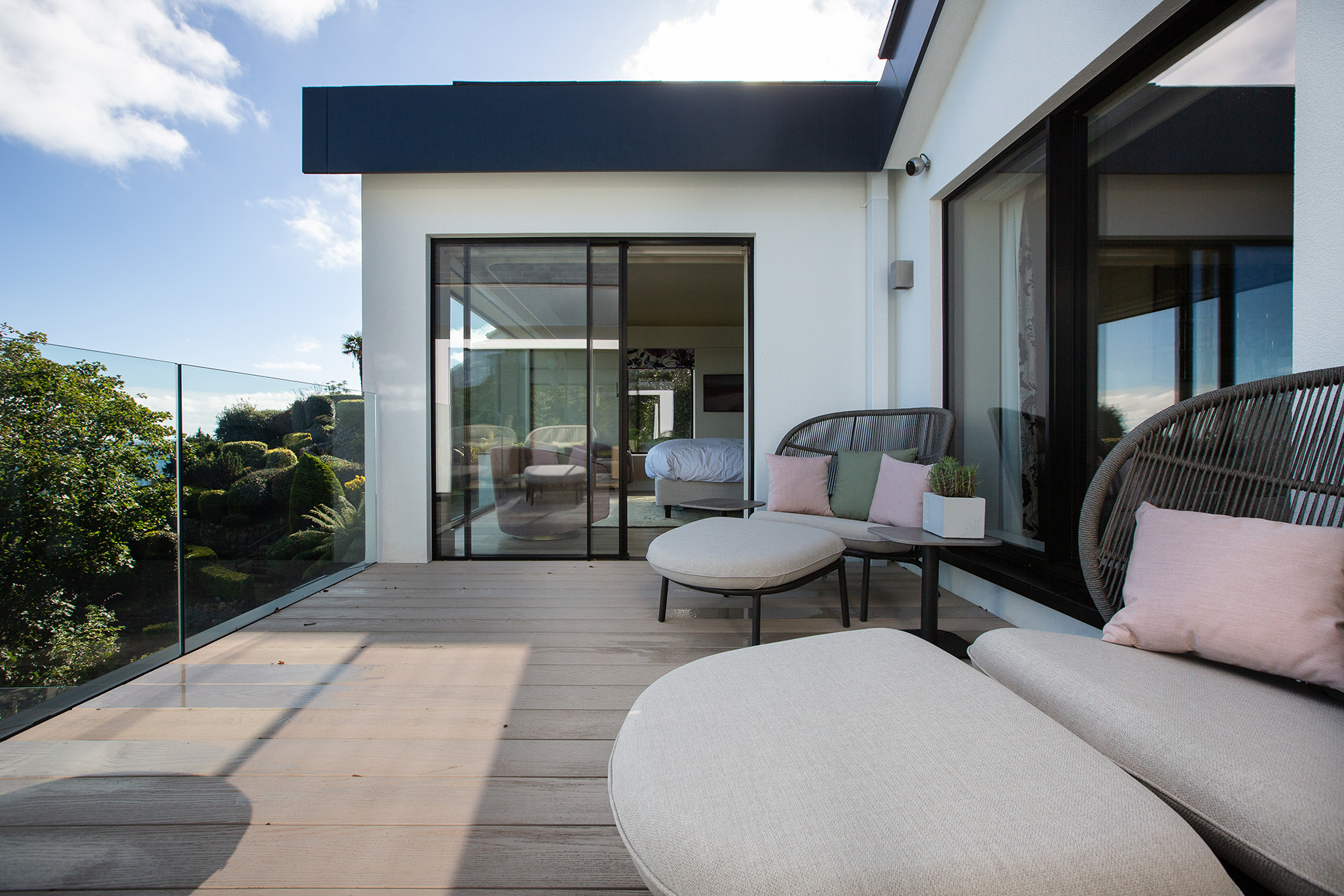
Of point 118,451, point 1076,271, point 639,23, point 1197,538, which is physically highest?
point 639,23

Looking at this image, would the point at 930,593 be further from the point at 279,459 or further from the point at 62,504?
the point at 279,459

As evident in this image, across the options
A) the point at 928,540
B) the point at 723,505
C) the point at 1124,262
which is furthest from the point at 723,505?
the point at 1124,262

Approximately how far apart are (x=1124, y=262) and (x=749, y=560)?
1.81 metres

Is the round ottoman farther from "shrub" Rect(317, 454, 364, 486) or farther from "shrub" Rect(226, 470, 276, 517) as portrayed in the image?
"shrub" Rect(317, 454, 364, 486)

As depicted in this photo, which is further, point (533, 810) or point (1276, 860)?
point (533, 810)

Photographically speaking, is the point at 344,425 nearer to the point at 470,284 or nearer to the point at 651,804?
the point at 470,284

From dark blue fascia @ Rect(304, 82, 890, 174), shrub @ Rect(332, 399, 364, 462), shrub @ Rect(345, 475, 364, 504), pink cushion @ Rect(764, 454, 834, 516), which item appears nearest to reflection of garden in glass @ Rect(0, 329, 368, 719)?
shrub @ Rect(332, 399, 364, 462)

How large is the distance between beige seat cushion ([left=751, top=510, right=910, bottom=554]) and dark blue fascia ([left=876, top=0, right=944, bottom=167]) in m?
2.33

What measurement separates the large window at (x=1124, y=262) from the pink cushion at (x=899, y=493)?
436mm

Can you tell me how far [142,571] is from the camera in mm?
1933

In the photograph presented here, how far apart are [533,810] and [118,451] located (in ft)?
6.22

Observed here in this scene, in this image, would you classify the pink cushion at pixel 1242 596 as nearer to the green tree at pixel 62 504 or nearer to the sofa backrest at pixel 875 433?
the sofa backrest at pixel 875 433

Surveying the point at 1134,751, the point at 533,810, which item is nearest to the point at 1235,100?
the point at 1134,751

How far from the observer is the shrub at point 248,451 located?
7.78 feet
